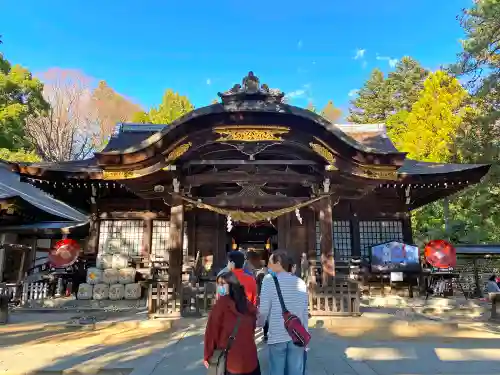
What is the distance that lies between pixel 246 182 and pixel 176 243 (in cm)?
246

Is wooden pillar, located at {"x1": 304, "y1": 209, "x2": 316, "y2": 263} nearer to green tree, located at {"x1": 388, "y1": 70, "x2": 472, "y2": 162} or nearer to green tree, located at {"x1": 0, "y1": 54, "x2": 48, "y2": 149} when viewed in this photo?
green tree, located at {"x1": 388, "y1": 70, "x2": 472, "y2": 162}

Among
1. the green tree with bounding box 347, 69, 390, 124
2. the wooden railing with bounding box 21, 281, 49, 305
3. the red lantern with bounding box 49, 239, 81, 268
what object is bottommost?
the wooden railing with bounding box 21, 281, 49, 305

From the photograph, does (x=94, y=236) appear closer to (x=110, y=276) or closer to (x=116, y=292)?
(x=110, y=276)

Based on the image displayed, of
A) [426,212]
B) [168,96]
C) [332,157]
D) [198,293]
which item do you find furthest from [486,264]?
[168,96]

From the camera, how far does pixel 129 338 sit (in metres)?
7.18

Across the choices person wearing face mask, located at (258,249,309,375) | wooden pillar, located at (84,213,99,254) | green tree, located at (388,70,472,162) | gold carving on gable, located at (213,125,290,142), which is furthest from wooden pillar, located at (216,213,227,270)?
green tree, located at (388,70,472,162)

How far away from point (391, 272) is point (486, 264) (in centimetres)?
1068

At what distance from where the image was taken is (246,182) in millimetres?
9992

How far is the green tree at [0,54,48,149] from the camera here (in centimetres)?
2620

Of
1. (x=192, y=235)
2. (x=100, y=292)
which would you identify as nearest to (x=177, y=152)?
(x=192, y=235)

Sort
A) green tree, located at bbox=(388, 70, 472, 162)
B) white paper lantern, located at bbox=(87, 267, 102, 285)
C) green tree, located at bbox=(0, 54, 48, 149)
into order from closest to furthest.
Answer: white paper lantern, located at bbox=(87, 267, 102, 285) < green tree, located at bbox=(388, 70, 472, 162) < green tree, located at bbox=(0, 54, 48, 149)

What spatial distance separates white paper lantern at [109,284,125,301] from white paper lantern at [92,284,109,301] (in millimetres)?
132

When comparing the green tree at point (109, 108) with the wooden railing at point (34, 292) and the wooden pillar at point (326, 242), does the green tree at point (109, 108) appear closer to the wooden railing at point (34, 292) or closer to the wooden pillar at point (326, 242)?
the wooden railing at point (34, 292)

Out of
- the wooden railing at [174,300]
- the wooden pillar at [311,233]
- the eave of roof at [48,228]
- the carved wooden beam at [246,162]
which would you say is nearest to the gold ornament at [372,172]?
the carved wooden beam at [246,162]
